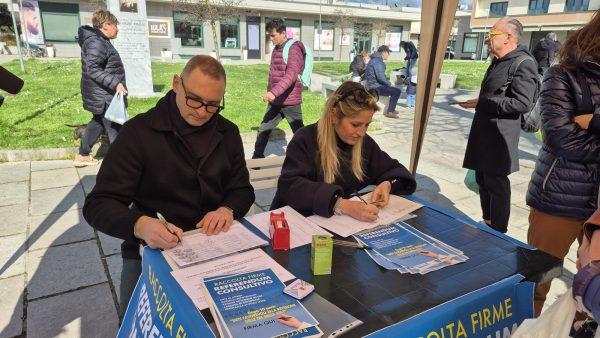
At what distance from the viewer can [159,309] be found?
1.35 metres

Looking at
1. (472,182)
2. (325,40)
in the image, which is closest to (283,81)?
(472,182)

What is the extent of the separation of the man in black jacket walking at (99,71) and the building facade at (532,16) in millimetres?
37645

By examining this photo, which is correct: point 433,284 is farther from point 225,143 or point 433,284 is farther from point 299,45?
point 299,45

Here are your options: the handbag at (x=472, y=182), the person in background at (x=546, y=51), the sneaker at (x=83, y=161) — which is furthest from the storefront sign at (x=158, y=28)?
the handbag at (x=472, y=182)

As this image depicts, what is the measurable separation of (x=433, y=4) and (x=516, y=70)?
123cm

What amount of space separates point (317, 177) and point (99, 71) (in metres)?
3.67

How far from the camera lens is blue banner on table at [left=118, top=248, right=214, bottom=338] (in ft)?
3.90

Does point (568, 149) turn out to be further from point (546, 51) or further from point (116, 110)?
point (546, 51)

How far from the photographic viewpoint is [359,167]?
2412mm

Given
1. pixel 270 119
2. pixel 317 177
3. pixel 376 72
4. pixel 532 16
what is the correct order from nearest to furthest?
1. pixel 317 177
2. pixel 270 119
3. pixel 376 72
4. pixel 532 16

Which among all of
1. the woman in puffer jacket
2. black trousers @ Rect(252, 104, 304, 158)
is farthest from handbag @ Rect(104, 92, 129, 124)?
the woman in puffer jacket

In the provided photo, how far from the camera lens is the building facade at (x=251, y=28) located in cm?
A: 2628

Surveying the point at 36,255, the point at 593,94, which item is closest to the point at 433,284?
the point at 593,94

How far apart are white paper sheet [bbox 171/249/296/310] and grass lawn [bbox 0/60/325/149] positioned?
17.4ft
